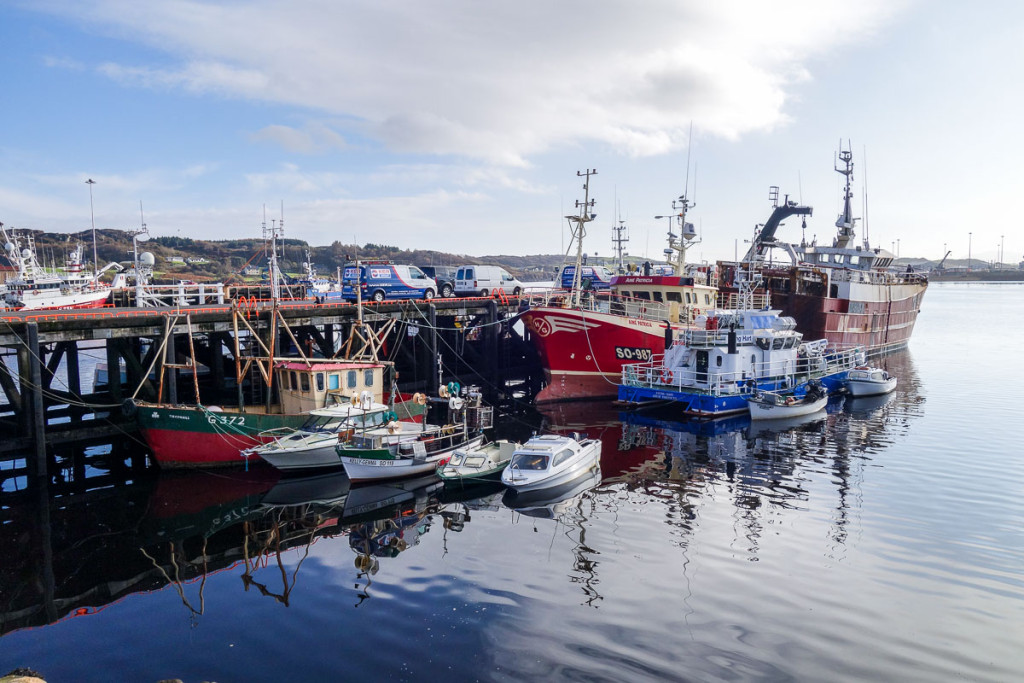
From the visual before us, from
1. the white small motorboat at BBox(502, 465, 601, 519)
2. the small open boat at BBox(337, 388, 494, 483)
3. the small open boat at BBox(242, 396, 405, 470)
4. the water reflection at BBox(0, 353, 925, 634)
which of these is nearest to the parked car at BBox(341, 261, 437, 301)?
the small open boat at BBox(242, 396, 405, 470)

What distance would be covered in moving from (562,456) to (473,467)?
3.34 meters

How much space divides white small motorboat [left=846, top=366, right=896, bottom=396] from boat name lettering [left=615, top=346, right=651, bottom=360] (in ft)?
44.4

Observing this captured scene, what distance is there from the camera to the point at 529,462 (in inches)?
896

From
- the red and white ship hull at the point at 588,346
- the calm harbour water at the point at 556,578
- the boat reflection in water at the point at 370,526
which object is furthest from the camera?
the red and white ship hull at the point at 588,346

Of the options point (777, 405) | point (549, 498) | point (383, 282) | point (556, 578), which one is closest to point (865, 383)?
point (777, 405)

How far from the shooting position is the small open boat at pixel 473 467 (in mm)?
23297

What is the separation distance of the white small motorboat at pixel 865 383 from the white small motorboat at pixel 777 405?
7.77 m

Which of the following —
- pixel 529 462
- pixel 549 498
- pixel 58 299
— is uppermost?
pixel 58 299

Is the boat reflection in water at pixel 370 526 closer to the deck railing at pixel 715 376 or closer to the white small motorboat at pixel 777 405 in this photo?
the white small motorboat at pixel 777 405

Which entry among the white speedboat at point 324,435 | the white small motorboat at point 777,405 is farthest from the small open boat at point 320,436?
the white small motorboat at point 777,405

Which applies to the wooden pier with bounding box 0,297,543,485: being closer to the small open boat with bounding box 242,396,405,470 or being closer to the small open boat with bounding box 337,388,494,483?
the small open boat with bounding box 242,396,405,470

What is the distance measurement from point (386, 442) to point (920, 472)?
20507mm

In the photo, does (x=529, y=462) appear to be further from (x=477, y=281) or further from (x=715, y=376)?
(x=477, y=281)

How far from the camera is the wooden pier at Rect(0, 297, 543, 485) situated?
79.5 feet
